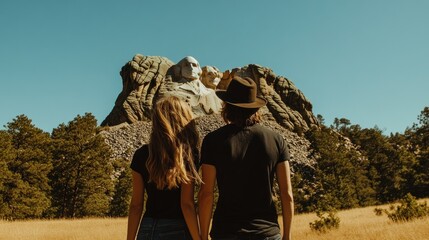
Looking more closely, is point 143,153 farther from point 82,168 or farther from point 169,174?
point 82,168

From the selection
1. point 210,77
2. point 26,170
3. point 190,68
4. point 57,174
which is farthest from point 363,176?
point 210,77

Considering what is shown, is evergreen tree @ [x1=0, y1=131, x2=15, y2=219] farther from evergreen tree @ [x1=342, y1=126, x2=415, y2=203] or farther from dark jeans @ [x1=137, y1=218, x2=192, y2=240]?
evergreen tree @ [x1=342, y1=126, x2=415, y2=203]

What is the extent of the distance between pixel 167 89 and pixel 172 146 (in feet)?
298

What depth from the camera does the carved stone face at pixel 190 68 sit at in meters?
91.9

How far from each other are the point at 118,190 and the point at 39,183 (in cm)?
911

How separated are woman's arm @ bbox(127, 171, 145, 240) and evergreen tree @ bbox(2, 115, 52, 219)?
31.9 m

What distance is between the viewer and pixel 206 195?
3795 millimetres

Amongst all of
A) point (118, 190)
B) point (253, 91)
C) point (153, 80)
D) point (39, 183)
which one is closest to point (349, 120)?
point (153, 80)

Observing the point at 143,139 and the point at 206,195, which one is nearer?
the point at 206,195

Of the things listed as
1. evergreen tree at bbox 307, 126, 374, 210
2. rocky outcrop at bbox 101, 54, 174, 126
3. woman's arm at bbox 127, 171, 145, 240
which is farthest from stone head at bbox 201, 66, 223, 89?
woman's arm at bbox 127, 171, 145, 240

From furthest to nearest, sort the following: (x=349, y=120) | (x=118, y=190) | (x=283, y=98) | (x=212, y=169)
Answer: (x=283, y=98) < (x=349, y=120) < (x=118, y=190) < (x=212, y=169)

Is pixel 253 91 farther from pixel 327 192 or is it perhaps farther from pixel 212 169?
pixel 327 192

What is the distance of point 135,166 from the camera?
4102mm

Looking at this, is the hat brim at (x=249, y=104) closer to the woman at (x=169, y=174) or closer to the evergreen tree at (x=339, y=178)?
the woman at (x=169, y=174)
